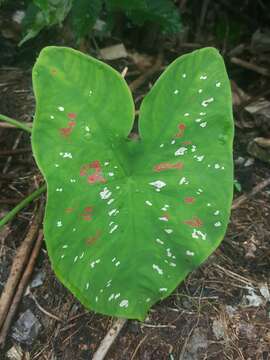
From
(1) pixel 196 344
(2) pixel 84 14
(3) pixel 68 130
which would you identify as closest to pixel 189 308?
(1) pixel 196 344

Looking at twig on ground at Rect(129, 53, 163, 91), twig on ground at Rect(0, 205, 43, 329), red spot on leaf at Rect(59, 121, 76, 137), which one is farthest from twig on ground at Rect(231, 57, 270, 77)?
red spot on leaf at Rect(59, 121, 76, 137)

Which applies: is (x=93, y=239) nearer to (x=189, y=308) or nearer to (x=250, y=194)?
(x=189, y=308)

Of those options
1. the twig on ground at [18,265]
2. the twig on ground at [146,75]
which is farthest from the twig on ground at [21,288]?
the twig on ground at [146,75]

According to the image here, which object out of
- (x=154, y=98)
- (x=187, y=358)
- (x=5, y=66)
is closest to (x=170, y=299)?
(x=187, y=358)

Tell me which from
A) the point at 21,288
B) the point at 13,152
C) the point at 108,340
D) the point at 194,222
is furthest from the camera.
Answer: the point at 13,152

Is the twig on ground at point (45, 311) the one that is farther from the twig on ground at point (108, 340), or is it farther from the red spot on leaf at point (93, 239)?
the red spot on leaf at point (93, 239)
